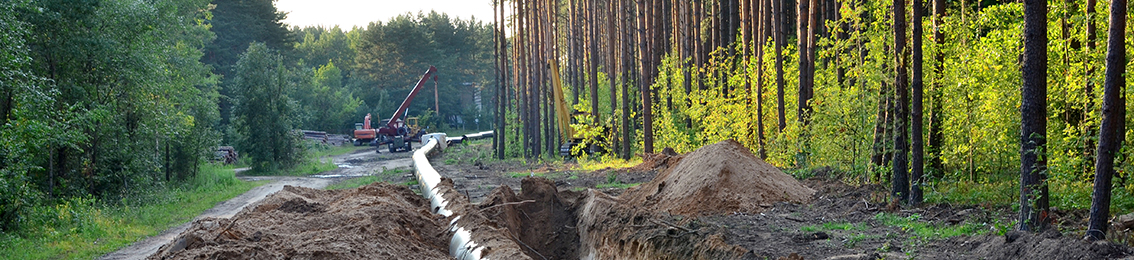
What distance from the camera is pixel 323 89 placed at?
64.6 meters

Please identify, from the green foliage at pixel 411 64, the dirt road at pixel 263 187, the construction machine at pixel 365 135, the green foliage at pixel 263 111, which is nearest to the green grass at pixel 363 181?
the dirt road at pixel 263 187

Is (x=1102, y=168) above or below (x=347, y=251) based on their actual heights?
above

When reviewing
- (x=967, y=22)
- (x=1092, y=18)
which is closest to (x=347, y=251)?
(x=1092, y=18)

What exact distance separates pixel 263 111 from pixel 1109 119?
28091 mm

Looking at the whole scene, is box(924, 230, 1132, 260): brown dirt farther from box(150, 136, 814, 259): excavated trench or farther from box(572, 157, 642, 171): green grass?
box(572, 157, 642, 171): green grass

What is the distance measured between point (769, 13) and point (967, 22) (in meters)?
9.89

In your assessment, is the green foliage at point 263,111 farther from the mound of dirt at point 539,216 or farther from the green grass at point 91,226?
the mound of dirt at point 539,216

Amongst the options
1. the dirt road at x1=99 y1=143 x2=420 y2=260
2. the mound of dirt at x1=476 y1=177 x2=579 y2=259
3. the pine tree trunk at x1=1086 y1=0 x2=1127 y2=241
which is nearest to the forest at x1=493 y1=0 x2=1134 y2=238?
the pine tree trunk at x1=1086 y1=0 x2=1127 y2=241

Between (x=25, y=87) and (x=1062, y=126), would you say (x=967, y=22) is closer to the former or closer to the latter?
(x=1062, y=126)

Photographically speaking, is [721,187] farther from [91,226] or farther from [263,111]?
[263,111]

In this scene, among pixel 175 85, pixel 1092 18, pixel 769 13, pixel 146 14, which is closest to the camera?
pixel 1092 18

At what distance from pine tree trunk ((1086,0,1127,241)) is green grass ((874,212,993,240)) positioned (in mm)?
1341

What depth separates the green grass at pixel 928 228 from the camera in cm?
910

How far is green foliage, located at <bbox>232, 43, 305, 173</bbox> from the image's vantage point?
1185 inches
